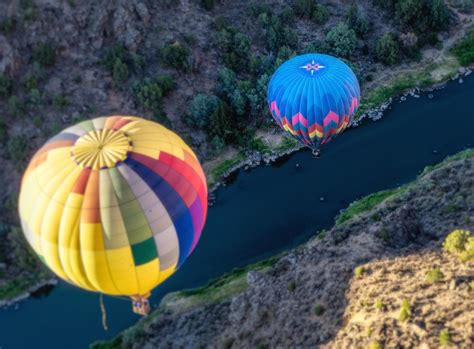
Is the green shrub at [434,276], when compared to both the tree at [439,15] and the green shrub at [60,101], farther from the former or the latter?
the tree at [439,15]

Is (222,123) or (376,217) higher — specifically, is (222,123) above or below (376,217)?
above

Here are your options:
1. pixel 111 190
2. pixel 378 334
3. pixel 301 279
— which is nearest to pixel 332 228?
pixel 301 279

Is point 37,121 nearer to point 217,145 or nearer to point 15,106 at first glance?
point 15,106

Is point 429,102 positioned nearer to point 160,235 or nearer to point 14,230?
point 160,235

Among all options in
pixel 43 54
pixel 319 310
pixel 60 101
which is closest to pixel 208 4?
pixel 43 54

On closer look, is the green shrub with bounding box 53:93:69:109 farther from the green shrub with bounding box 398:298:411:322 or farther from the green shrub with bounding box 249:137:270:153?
the green shrub with bounding box 398:298:411:322

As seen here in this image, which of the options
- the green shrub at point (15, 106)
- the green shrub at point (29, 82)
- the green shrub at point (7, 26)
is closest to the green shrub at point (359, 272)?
the green shrub at point (15, 106)
